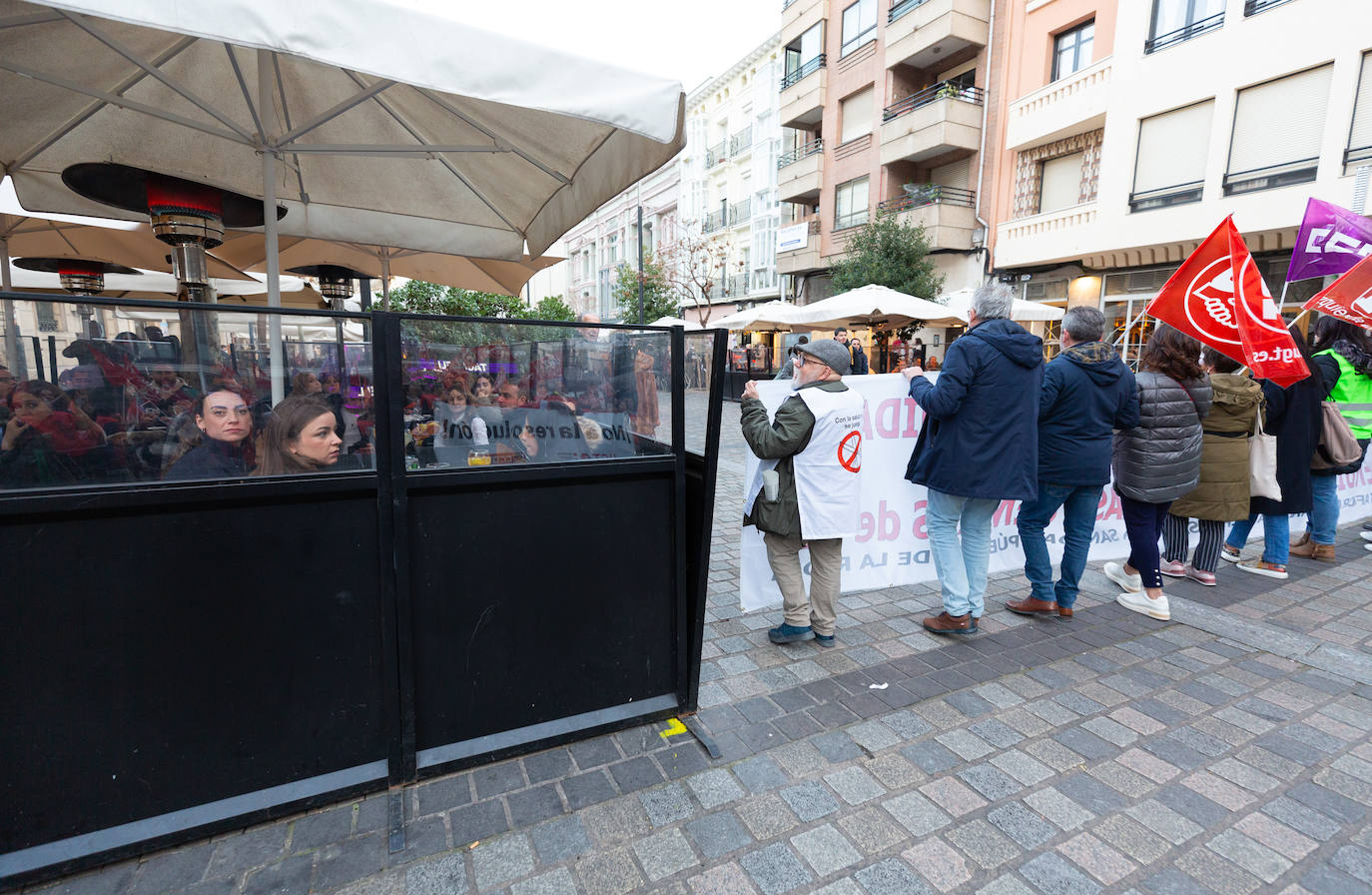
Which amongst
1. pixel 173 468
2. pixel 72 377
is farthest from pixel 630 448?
pixel 72 377

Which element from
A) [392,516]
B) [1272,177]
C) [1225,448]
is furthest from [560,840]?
[1272,177]

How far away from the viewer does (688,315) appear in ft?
133

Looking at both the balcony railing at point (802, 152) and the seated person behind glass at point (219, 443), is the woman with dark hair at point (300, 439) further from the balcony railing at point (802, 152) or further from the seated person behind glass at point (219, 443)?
the balcony railing at point (802, 152)

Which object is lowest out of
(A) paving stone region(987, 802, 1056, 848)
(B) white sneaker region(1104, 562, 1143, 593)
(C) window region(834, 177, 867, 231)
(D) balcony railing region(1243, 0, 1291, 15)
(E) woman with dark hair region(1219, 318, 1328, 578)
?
(A) paving stone region(987, 802, 1056, 848)

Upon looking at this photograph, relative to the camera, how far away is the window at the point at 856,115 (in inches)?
884

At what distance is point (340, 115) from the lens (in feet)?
12.6

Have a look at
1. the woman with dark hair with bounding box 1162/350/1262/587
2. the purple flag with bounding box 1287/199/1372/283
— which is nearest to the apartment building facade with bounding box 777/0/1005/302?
the purple flag with bounding box 1287/199/1372/283

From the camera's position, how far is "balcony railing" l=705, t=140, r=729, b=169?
121 ft

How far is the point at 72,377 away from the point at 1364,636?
21.2 feet

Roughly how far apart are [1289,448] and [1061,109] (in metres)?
15.3

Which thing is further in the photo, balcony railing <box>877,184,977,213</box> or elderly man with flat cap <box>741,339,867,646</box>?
balcony railing <box>877,184,977,213</box>

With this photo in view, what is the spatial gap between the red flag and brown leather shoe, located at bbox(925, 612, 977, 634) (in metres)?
4.08

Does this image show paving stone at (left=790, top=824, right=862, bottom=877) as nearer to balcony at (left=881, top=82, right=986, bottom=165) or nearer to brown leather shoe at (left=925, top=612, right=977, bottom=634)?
brown leather shoe at (left=925, top=612, right=977, bottom=634)

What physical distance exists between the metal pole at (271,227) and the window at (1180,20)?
18003 millimetres
